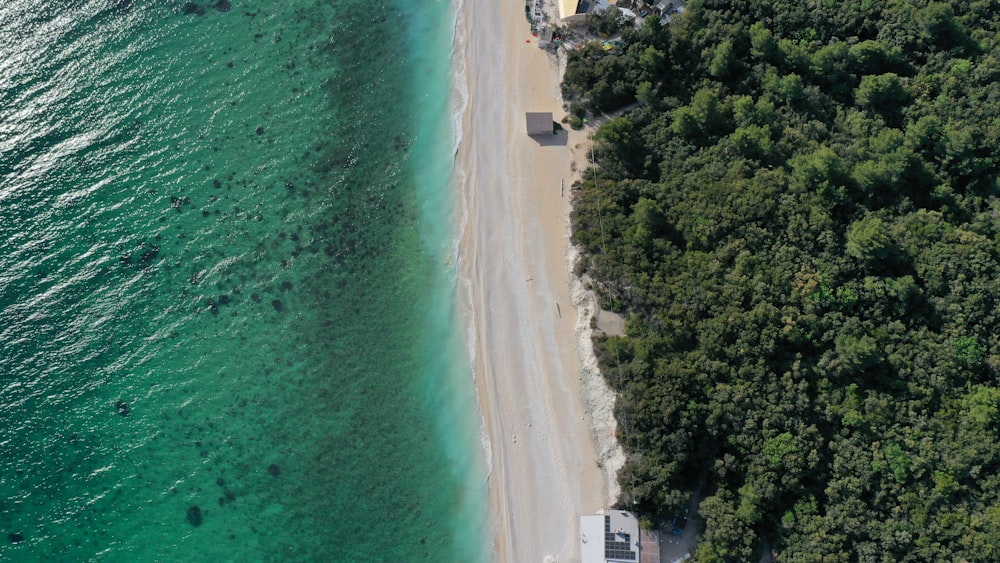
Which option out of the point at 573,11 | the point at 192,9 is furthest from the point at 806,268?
the point at 192,9

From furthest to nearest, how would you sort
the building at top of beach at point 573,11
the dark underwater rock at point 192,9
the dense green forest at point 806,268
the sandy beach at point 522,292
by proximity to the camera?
1. the dark underwater rock at point 192,9
2. the building at top of beach at point 573,11
3. the sandy beach at point 522,292
4. the dense green forest at point 806,268

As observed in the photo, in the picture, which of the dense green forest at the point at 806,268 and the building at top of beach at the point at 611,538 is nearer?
the dense green forest at the point at 806,268

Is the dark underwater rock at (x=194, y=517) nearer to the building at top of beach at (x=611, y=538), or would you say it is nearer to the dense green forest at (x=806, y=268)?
the building at top of beach at (x=611, y=538)

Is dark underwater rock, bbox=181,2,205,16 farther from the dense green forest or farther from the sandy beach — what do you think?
the dense green forest

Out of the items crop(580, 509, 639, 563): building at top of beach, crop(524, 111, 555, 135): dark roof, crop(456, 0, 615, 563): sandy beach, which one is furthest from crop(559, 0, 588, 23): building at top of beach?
crop(580, 509, 639, 563): building at top of beach

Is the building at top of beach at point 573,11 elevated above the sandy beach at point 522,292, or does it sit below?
above

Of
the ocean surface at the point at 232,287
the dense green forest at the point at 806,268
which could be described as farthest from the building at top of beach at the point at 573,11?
the ocean surface at the point at 232,287

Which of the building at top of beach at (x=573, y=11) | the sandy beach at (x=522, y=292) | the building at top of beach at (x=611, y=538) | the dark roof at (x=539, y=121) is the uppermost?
the building at top of beach at (x=573, y=11)
